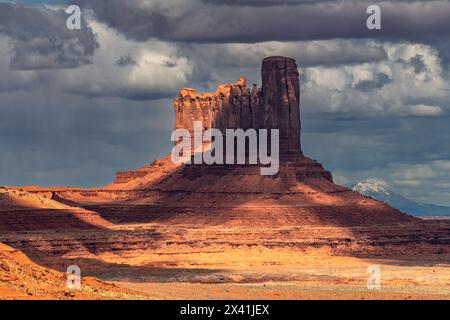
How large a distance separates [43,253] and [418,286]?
43.5 metres

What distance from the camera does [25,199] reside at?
652ft

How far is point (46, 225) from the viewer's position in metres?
194
